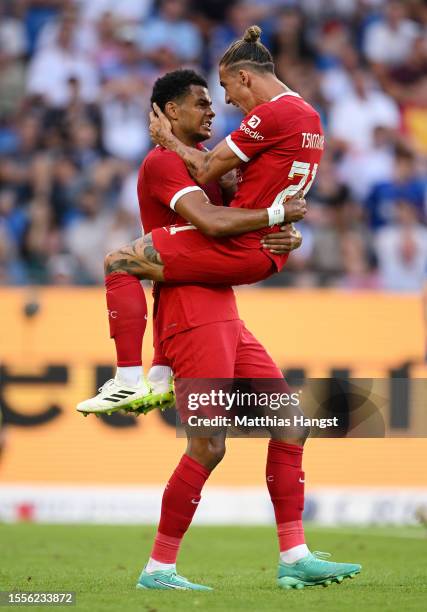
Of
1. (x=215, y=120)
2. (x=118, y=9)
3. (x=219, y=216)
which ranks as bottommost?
(x=219, y=216)

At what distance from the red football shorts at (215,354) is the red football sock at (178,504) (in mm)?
494

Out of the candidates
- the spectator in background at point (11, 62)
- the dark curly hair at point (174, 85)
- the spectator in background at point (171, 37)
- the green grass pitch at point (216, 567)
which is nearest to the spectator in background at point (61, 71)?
the spectator in background at point (11, 62)

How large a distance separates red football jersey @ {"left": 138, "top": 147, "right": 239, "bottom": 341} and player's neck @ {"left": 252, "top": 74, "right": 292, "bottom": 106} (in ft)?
1.82

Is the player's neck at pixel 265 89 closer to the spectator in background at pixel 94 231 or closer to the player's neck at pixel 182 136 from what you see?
the player's neck at pixel 182 136

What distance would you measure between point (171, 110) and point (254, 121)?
633 mm

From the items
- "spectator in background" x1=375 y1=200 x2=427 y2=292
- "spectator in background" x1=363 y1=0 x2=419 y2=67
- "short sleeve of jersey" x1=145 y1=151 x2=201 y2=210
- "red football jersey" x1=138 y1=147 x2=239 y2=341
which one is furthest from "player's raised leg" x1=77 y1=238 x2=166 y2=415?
"spectator in background" x1=363 y1=0 x2=419 y2=67

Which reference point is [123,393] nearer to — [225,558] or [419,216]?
[225,558]

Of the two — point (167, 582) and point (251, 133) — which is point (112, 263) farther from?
point (167, 582)

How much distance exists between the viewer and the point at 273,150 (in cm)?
691

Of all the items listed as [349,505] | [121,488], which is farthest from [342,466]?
[121,488]

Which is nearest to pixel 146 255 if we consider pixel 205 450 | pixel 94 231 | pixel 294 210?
pixel 294 210

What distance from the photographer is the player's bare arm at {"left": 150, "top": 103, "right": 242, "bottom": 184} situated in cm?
684

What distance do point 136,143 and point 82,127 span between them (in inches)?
27.1

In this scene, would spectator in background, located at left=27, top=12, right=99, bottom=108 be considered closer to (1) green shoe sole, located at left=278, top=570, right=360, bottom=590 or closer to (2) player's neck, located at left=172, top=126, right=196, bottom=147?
(2) player's neck, located at left=172, top=126, right=196, bottom=147
